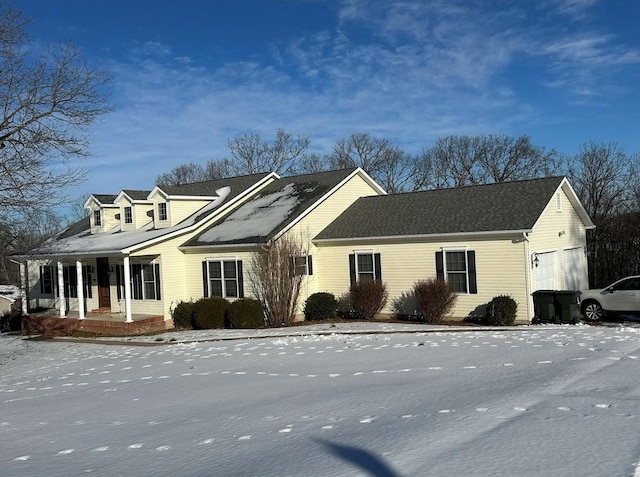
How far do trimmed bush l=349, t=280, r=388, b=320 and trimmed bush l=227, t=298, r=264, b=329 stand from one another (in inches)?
134

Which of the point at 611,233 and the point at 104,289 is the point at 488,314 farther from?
the point at 104,289

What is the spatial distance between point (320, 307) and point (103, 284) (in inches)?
414

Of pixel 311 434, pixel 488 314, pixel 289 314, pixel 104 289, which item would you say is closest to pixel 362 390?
pixel 311 434

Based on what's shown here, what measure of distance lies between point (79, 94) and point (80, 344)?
7996 millimetres

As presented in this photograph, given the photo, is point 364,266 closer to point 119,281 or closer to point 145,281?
point 145,281

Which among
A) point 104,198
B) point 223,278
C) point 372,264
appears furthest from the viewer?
point 104,198

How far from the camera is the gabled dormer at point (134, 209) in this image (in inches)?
1077

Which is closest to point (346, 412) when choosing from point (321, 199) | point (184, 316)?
point (184, 316)

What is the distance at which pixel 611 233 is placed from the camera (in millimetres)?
28734

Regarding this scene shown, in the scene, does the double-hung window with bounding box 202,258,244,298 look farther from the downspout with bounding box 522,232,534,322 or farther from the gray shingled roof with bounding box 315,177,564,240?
the downspout with bounding box 522,232,534,322

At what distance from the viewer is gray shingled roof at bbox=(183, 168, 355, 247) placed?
75.0 ft

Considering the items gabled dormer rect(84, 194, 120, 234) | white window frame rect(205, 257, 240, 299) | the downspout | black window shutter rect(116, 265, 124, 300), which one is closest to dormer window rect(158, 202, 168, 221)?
black window shutter rect(116, 265, 124, 300)

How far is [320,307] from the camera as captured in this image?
72.4 ft

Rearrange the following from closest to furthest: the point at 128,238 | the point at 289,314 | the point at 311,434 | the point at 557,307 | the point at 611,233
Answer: the point at 311,434 < the point at 557,307 < the point at 289,314 < the point at 128,238 < the point at 611,233
